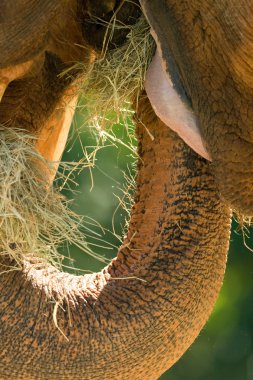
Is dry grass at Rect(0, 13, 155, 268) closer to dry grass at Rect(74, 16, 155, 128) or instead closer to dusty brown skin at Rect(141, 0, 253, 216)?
dry grass at Rect(74, 16, 155, 128)

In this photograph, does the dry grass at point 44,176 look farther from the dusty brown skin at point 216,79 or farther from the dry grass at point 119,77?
the dusty brown skin at point 216,79

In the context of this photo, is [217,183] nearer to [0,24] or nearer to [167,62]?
[167,62]

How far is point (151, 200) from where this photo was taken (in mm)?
2365

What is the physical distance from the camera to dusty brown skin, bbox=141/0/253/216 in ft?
6.75

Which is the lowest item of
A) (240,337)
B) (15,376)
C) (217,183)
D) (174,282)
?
(240,337)

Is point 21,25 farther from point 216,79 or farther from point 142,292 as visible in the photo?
point 142,292

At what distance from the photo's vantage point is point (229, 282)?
14.4 feet

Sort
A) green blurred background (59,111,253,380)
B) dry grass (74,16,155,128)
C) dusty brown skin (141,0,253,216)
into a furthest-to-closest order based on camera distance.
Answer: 1. green blurred background (59,111,253,380)
2. dry grass (74,16,155,128)
3. dusty brown skin (141,0,253,216)

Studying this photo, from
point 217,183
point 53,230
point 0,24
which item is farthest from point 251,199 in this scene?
point 0,24

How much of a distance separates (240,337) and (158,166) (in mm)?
2098

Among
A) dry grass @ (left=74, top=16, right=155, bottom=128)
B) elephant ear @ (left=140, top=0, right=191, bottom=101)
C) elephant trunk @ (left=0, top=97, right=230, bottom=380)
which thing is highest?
elephant ear @ (left=140, top=0, right=191, bottom=101)

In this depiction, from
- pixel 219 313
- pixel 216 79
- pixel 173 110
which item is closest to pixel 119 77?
pixel 173 110

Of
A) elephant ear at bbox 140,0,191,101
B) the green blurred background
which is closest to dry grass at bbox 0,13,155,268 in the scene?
elephant ear at bbox 140,0,191,101

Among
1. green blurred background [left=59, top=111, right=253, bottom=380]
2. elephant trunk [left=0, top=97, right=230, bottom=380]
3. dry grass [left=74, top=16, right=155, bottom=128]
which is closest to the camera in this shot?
elephant trunk [left=0, top=97, right=230, bottom=380]
